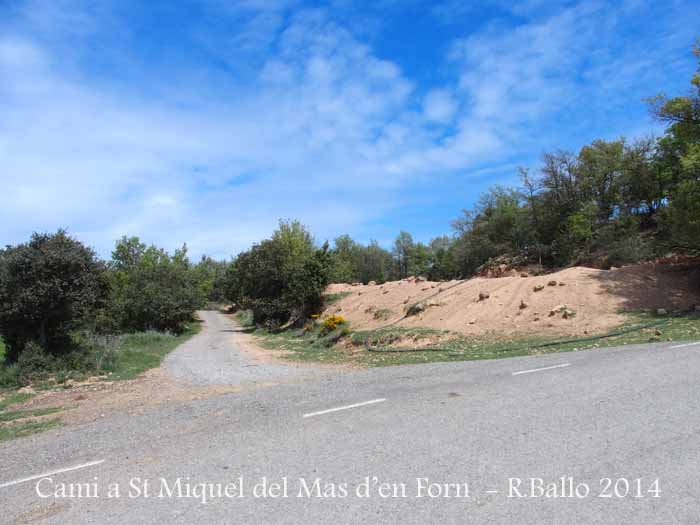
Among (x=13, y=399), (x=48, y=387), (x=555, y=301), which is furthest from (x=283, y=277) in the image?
(x=13, y=399)

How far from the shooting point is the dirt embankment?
17.8 m

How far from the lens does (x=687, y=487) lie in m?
3.85

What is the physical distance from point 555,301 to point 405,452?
1639cm

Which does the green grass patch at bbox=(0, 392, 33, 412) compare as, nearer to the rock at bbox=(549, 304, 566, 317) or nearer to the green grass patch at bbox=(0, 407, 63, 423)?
the green grass patch at bbox=(0, 407, 63, 423)

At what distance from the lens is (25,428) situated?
7.73 metres

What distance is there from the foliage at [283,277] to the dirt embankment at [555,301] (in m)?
10.5

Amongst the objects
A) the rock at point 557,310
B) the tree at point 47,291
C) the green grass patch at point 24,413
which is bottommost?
the green grass patch at point 24,413

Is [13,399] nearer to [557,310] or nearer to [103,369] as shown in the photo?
[103,369]

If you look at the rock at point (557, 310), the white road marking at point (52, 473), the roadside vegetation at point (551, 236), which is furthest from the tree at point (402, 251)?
the white road marking at point (52, 473)

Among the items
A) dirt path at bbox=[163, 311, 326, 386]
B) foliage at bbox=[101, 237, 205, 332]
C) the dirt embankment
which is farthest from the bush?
foliage at bbox=[101, 237, 205, 332]

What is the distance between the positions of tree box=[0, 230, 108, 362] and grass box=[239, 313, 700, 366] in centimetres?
741

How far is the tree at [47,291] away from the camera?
1367cm

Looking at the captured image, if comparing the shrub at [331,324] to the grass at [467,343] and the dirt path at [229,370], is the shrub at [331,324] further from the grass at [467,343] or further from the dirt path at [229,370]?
the dirt path at [229,370]

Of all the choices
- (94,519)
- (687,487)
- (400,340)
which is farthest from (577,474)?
(400,340)
